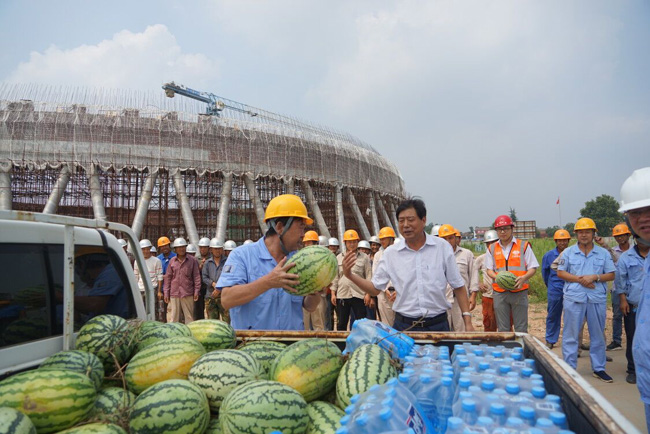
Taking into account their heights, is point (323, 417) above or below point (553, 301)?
above

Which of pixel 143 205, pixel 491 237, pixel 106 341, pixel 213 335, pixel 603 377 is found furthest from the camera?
pixel 143 205

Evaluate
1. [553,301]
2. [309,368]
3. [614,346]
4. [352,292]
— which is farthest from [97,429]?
[614,346]

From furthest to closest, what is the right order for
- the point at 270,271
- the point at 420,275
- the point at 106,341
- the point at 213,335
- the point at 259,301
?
the point at 420,275
the point at 259,301
the point at 270,271
the point at 213,335
the point at 106,341

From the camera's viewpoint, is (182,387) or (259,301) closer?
(182,387)

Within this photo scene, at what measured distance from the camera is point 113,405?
194 cm

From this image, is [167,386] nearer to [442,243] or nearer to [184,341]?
[184,341]

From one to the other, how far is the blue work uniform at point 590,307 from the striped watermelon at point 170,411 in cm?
614

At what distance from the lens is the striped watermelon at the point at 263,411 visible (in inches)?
64.4

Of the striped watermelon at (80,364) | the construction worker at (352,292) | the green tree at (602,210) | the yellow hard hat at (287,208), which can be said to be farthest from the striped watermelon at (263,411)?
the green tree at (602,210)

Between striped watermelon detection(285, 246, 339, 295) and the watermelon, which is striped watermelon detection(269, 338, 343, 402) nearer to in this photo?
striped watermelon detection(285, 246, 339, 295)

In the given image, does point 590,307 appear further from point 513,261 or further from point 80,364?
point 80,364

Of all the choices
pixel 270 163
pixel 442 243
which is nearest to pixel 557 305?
pixel 442 243

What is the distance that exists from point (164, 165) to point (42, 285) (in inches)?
900

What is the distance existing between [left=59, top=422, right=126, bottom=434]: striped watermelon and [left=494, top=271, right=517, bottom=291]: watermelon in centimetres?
617
